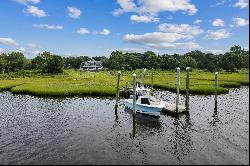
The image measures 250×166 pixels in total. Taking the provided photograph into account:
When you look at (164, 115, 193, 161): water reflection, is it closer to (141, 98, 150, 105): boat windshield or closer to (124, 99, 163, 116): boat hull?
(124, 99, 163, 116): boat hull

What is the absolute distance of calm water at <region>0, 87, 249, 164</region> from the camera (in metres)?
27.9

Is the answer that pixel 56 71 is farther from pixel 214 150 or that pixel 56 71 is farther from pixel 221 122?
pixel 214 150

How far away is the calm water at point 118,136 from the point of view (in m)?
27.9

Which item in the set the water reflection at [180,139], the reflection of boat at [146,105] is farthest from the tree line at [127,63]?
the water reflection at [180,139]

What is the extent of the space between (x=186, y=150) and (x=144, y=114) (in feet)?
52.5

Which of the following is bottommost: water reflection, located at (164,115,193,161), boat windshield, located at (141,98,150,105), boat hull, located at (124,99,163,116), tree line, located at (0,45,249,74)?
water reflection, located at (164,115,193,161)

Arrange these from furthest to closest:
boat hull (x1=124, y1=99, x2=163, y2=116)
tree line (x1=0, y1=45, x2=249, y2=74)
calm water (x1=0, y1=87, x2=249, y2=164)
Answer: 1. tree line (x1=0, y1=45, x2=249, y2=74)
2. boat hull (x1=124, y1=99, x2=163, y2=116)
3. calm water (x1=0, y1=87, x2=249, y2=164)

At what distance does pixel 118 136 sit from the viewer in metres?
35.1

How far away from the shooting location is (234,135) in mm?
33719

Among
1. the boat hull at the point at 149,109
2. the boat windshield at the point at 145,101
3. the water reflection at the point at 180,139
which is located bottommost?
the water reflection at the point at 180,139

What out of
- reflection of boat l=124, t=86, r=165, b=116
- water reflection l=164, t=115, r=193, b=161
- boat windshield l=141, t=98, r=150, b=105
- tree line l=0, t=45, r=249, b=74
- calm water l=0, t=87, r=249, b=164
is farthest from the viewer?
tree line l=0, t=45, r=249, b=74

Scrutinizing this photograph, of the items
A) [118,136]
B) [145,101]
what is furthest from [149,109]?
[118,136]

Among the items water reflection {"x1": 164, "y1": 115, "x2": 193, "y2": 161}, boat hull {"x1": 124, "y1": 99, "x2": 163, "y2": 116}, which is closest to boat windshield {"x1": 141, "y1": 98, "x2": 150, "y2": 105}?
boat hull {"x1": 124, "y1": 99, "x2": 163, "y2": 116}

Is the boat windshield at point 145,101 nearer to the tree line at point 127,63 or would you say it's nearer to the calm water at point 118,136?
the calm water at point 118,136
